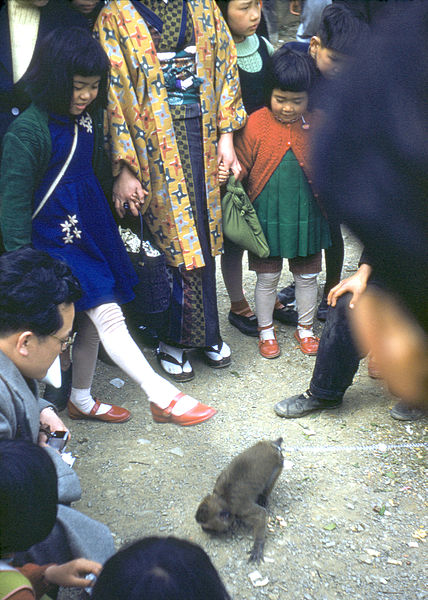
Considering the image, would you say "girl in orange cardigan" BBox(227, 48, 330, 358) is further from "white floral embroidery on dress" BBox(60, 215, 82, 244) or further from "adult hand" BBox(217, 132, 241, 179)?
"white floral embroidery on dress" BBox(60, 215, 82, 244)

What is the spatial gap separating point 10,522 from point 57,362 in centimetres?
115

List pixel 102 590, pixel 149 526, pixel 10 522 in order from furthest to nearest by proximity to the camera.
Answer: pixel 149 526 < pixel 10 522 < pixel 102 590

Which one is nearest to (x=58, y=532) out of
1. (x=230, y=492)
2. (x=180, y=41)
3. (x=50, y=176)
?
(x=230, y=492)

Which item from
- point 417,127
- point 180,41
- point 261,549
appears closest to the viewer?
point 417,127

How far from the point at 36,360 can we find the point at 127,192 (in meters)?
1.24

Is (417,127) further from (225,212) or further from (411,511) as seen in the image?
(225,212)

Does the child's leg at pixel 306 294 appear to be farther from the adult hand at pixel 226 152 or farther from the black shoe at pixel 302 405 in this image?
the adult hand at pixel 226 152

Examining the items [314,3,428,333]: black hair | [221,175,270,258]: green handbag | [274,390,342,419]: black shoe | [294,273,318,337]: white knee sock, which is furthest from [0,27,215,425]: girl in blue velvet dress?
[314,3,428,333]: black hair

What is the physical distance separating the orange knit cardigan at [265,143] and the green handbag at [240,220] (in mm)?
145

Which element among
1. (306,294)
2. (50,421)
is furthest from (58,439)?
(306,294)

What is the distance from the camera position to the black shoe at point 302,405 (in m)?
3.40

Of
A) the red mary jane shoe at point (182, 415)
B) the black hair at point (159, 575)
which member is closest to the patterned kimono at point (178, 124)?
the red mary jane shoe at point (182, 415)

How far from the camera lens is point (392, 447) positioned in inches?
126

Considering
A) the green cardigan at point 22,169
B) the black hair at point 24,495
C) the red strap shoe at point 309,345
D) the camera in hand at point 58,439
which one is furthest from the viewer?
the red strap shoe at point 309,345
